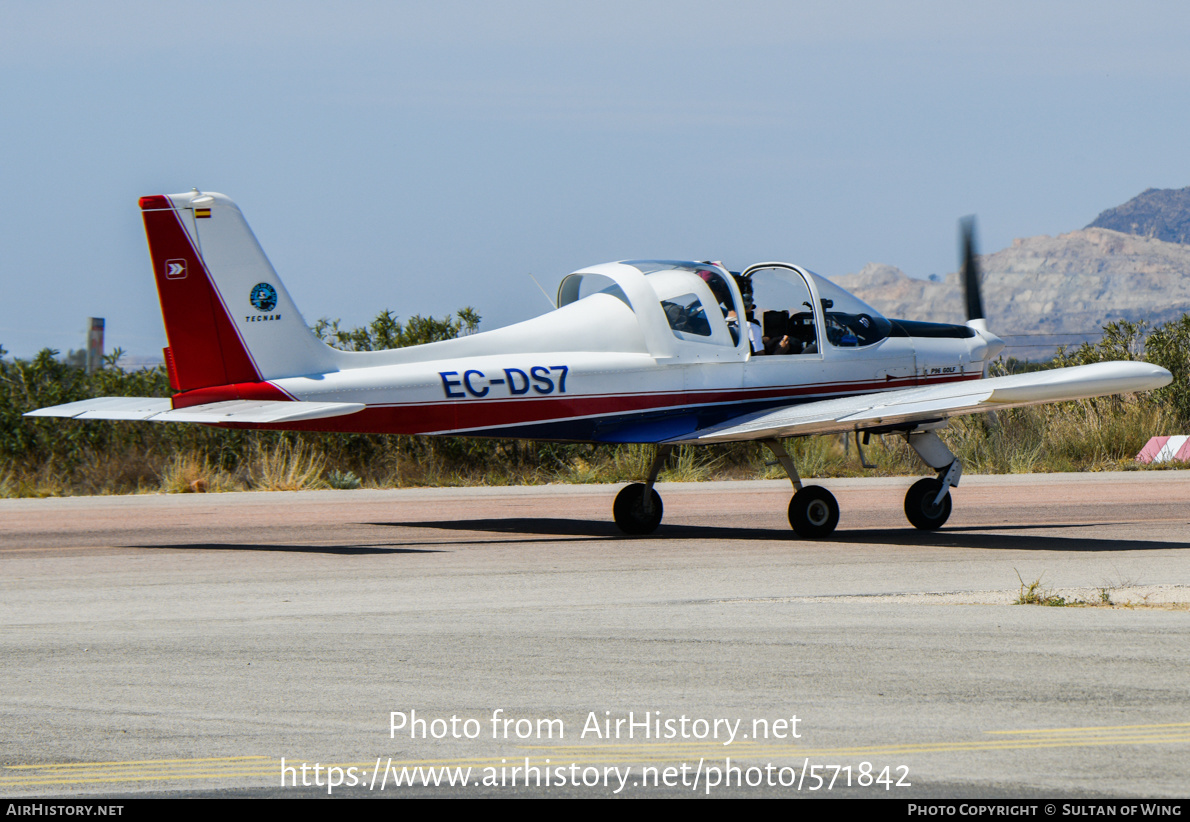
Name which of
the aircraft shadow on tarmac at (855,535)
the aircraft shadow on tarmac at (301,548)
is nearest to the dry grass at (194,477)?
the aircraft shadow on tarmac at (855,535)

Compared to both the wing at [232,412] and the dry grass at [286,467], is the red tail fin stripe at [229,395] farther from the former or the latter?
the dry grass at [286,467]

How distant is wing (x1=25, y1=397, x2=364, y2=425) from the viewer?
12.5m

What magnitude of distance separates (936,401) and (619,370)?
139 inches

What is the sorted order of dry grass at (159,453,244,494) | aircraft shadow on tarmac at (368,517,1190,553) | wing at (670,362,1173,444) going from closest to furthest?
wing at (670,362,1173,444), aircraft shadow on tarmac at (368,517,1190,553), dry grass at (159,453,244,494)

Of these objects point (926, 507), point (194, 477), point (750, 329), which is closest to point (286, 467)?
point (194, 477)

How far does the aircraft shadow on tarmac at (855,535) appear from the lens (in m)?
13.3

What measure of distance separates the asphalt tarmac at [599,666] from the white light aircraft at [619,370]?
1.34m

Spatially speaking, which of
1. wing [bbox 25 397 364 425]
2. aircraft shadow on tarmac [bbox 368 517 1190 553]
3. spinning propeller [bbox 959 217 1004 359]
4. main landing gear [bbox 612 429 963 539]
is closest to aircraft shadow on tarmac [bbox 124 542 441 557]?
aircraft shadow on tarmac [bbox 368 517 1190 553]

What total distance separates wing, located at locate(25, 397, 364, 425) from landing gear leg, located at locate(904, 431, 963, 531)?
651cm

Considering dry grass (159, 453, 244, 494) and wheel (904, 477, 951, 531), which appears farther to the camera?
dry grass (159, 453, 244, 494)

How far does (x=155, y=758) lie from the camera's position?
5.37m

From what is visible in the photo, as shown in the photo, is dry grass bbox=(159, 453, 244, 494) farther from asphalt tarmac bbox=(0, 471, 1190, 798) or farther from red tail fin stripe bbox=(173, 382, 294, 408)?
red tail fin stripe bbox=(173, 382, 294, 408)

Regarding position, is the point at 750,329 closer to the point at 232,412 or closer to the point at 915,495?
the point at 915,495

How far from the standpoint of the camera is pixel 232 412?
42.0ft
